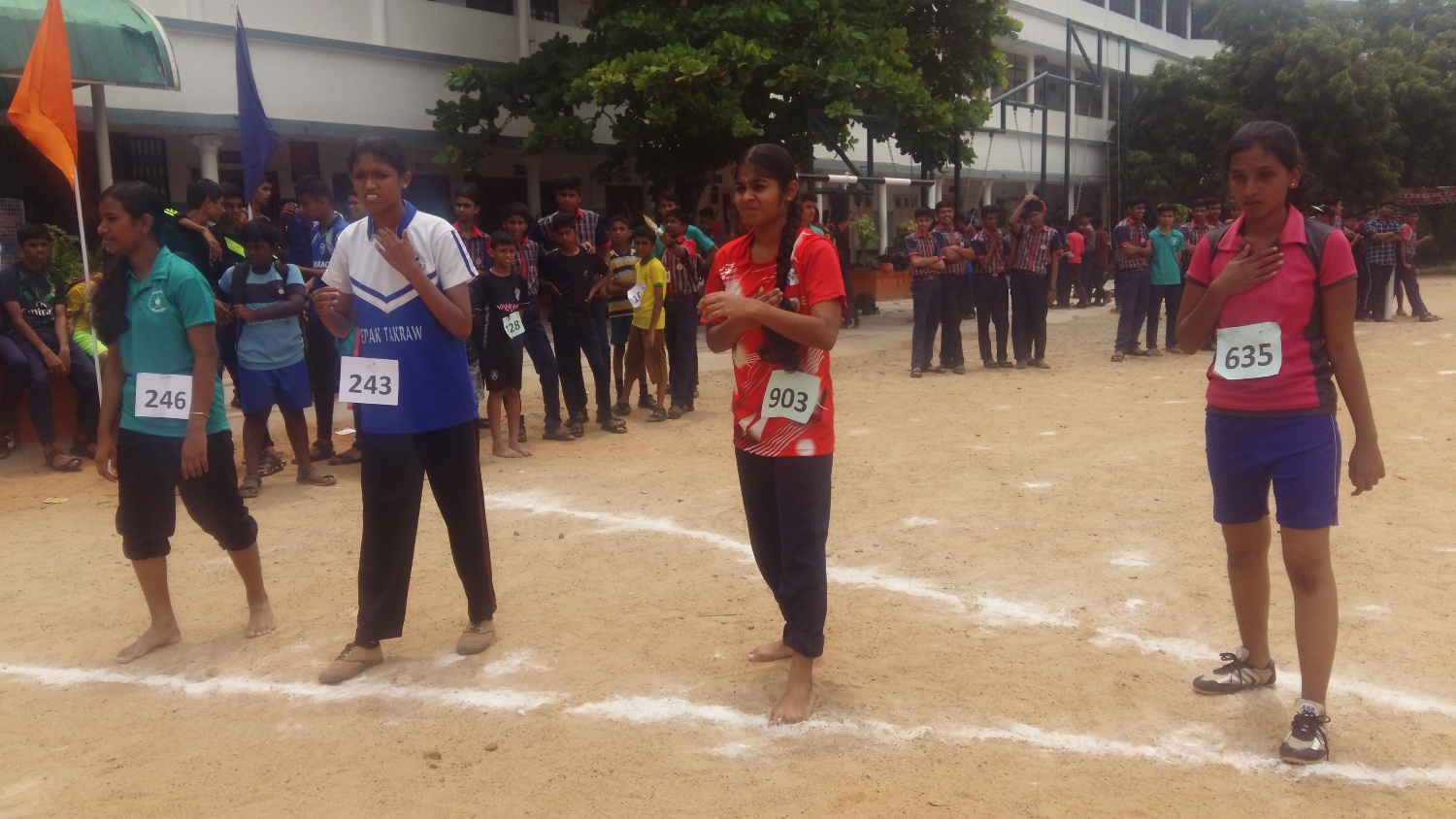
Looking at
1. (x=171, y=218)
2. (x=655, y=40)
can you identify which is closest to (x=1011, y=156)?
(x=655, y=40)

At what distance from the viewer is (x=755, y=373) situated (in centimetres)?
388

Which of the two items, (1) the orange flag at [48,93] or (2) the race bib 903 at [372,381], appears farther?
(1) the orange flag at [48,93]

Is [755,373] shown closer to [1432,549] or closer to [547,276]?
[1432,549]

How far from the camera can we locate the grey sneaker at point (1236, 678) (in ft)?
12.8

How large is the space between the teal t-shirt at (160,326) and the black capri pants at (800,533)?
2.47 meters

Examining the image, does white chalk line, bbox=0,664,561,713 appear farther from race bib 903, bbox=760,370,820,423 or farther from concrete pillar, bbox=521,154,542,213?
concrete pillar, bbox=521,154,542,213

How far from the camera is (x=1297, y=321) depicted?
3.52 metres

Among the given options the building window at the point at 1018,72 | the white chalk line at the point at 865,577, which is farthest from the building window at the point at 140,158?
the building window at the point at 1018,72

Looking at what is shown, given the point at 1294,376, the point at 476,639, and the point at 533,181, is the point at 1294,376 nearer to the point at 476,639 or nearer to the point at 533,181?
the point at 476,639

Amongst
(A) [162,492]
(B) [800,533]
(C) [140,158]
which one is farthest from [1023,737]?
(C) [140,158]

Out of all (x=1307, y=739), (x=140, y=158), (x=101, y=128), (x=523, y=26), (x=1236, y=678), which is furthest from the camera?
(x=523, y=26)

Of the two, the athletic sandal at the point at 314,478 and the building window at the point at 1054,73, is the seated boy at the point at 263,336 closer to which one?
the athletic sandal at the point at 314,478

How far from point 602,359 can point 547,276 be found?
2.74 ft

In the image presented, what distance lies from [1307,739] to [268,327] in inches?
257
